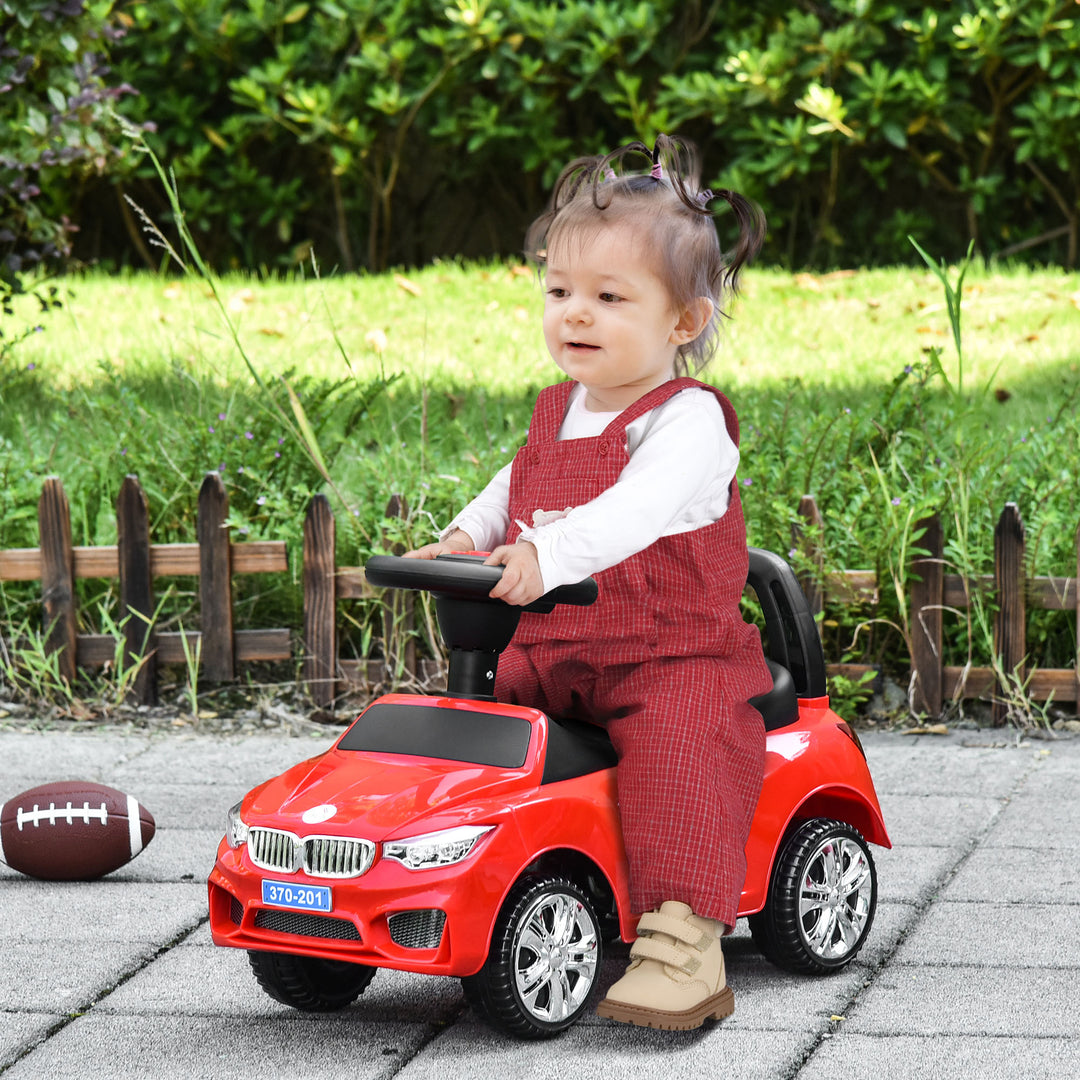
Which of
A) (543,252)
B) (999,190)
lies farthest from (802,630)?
(999,190)

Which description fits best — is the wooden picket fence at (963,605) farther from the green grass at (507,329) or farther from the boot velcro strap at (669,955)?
the boot velcro strap at (669,955)

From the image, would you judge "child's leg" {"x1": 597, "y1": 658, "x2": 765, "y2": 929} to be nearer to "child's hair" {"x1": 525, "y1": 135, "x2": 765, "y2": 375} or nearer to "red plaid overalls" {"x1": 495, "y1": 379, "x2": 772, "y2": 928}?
"red plaid overalls" {"x1": 495, "y1": 379, "x2": 772, "y2": 928}

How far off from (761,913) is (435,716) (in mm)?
728

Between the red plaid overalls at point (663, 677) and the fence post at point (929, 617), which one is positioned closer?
the red plaid overalls at point (663, 677)

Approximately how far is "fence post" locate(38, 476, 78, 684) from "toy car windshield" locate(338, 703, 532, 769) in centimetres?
239

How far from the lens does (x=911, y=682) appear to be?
4562mm

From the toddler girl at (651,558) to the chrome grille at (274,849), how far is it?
1.64 ft

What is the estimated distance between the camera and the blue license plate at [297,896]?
2316mm

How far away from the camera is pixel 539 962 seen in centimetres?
241

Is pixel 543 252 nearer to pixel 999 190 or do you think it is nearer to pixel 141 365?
pixel 141 365

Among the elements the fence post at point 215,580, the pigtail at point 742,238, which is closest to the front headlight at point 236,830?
the pigtail at point 742,238

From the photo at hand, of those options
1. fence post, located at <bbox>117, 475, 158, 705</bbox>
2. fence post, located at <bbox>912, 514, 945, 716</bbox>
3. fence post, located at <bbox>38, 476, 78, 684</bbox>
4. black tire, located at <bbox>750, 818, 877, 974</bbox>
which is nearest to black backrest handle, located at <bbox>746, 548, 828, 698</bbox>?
black tire, located at <bbox>750, 818, 877, 974</bbox>

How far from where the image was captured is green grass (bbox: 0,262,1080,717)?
4676 mm

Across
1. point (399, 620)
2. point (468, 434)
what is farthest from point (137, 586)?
point (468, 434)
